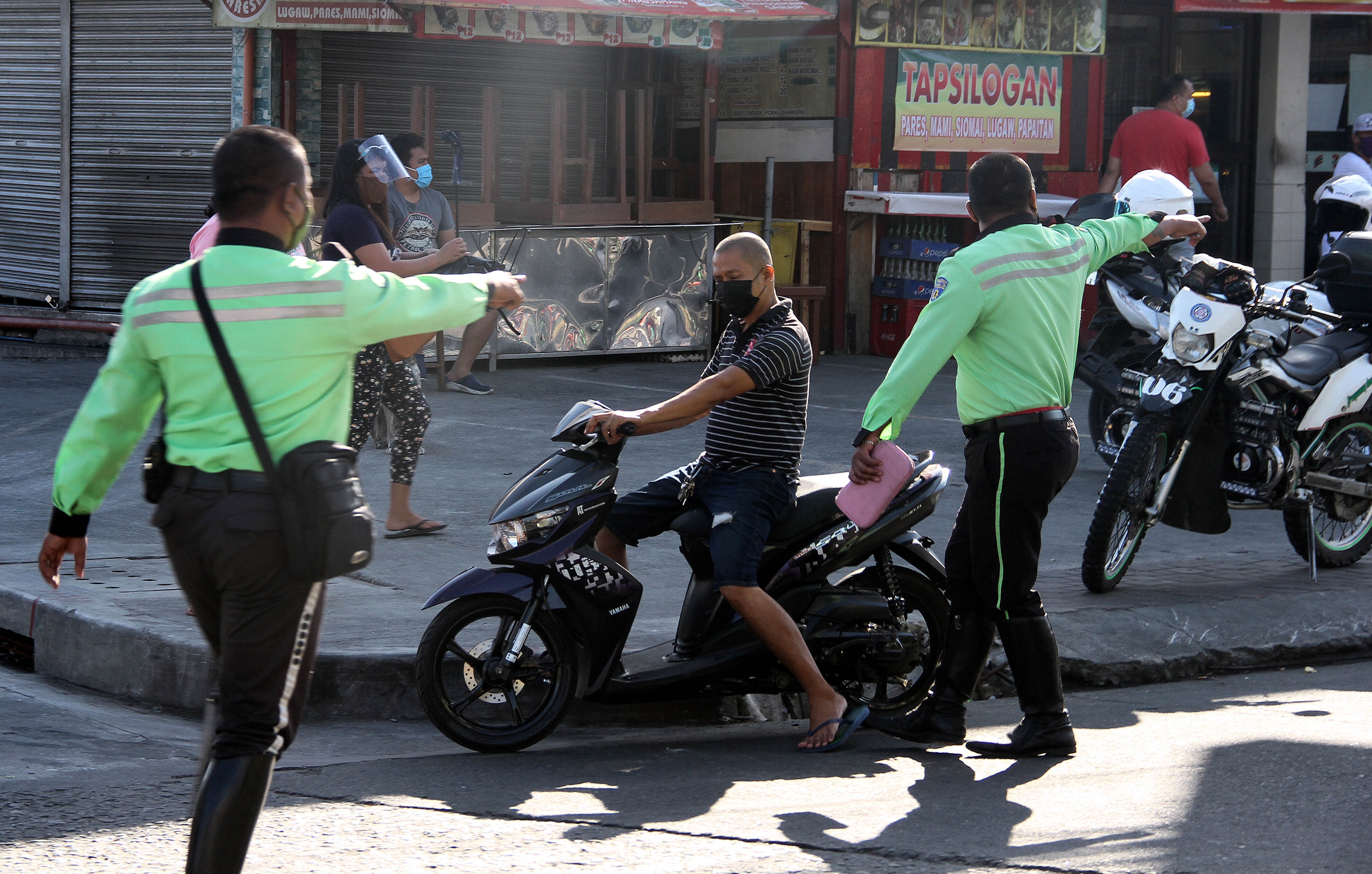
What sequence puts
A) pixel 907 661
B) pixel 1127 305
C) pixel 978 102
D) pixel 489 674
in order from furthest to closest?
1. pixel 978 102
2. pixel 1127 305
3. pixel 907 661
4. pixel 489 674

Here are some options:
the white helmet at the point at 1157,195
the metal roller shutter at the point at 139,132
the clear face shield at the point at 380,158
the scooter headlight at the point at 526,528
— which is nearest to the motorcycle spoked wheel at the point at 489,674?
the scooter headlight at the point at 526,528

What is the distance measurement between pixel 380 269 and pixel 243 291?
3624 mm

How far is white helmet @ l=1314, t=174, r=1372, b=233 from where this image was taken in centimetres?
990

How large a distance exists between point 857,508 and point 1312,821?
5.17ft

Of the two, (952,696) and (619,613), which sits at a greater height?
(619,613)

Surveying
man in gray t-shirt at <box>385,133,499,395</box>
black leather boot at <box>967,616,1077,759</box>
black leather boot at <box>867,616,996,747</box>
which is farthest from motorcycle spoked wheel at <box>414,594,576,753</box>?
man in gray t-shirt at <box>385,133,499,395</box>

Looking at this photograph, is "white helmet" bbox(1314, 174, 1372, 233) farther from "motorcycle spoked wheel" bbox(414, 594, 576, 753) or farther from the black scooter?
"motorcycle spoked wheel" bbox(414, 594, 576, 753)

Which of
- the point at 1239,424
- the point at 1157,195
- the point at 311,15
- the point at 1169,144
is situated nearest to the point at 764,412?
the point at 1239,424

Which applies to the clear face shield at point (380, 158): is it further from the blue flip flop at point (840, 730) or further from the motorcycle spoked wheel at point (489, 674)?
the blue flip flop at point (840, 730)

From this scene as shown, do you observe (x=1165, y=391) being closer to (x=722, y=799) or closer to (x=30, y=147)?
(x=722, y=799)

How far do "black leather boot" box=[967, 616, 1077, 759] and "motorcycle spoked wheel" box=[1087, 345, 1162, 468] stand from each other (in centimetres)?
376

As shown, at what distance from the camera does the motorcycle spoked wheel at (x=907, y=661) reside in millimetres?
5355

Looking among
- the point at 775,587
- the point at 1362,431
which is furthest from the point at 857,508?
the point at 1362,431

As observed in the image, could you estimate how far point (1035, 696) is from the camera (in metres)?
4.99
